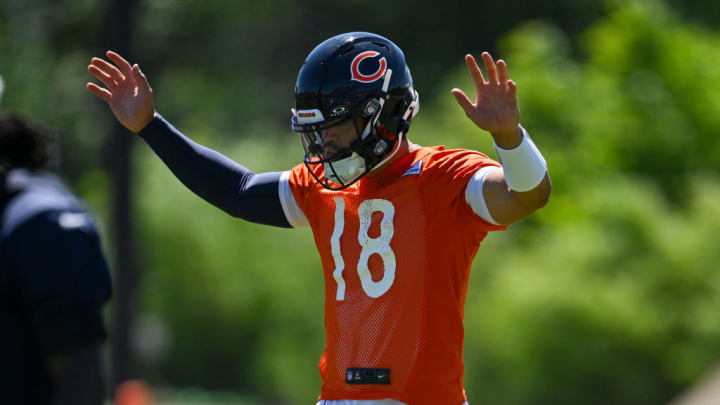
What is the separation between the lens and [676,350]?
9.99m

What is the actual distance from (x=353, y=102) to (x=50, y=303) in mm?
1170

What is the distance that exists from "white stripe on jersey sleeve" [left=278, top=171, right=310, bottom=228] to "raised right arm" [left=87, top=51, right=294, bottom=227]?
1 centimetres

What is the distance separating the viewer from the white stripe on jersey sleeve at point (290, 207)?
4.02 m

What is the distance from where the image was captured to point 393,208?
12.1ft

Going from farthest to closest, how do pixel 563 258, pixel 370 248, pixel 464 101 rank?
1. pixel 563 258
2. pixel 370 248
3. pixel 464 101

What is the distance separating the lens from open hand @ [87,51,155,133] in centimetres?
412

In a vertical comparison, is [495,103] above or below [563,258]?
above

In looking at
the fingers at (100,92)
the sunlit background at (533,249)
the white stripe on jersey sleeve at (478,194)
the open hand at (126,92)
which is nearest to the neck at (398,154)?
the white stripe on jersey sleeve at (478,194)

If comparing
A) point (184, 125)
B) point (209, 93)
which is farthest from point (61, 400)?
point (209, 93)

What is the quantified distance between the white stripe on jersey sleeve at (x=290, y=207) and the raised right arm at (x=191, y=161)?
1 cm

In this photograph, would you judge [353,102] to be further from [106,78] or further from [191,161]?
[106,78]

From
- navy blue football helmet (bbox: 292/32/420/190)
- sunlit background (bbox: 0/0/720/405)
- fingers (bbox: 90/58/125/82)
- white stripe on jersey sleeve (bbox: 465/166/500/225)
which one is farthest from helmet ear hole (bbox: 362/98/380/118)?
sunlit background (bbox: 0/0/720/405)

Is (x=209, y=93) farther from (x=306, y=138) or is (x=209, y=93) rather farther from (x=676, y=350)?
(x=306, y=138)

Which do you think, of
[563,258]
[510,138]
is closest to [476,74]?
[510,138]
